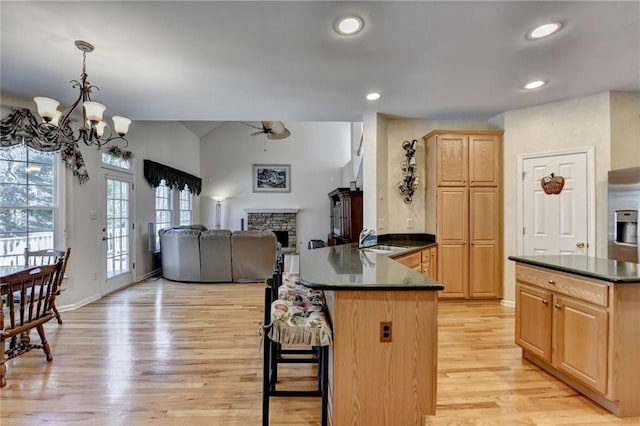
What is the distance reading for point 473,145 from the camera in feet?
13.3

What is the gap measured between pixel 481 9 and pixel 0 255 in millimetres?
4937

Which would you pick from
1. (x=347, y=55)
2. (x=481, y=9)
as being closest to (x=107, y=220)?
(x=347, y=55)

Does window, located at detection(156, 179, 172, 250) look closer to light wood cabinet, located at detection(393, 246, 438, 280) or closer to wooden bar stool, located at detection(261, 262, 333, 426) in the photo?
light wood cabinet, located at detection(393, 246, 438, 280)

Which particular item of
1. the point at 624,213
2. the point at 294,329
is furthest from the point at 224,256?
the point at 624,213

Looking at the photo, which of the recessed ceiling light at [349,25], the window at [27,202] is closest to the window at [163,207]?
the window at [27,202]

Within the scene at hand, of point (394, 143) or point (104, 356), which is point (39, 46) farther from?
point (394, 143)

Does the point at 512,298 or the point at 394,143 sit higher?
the point at 394,143

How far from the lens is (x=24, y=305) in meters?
2.38

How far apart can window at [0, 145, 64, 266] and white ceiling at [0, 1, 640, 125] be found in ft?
2.55

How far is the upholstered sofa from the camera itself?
5453mm

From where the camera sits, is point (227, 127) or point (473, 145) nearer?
point (473, 145)

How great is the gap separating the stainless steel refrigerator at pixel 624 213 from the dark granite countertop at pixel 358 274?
2.50 metres

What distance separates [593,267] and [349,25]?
2.35 m

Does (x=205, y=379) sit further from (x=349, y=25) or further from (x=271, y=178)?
(x=271, y=178)
